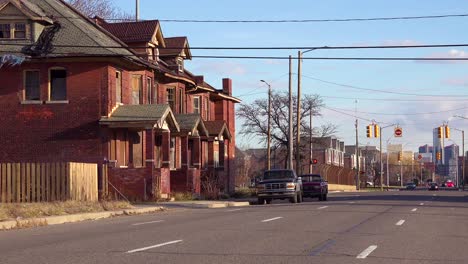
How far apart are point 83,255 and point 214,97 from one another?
4304 centimetres

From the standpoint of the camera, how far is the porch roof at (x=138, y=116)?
35.2 m

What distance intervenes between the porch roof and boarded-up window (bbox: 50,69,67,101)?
2.61 m

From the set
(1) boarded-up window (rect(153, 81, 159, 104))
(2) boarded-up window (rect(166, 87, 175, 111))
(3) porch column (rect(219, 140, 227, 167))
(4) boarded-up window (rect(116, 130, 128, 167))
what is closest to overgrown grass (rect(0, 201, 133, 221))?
(4) boarded-up window (rect(116, 130, 128, 167))

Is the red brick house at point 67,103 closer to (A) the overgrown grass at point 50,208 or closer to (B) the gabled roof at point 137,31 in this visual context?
(B) the gabled roof at point 137,31

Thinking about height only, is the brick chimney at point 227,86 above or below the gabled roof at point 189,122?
above

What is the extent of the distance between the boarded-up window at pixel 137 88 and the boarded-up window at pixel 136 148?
7.16 ft

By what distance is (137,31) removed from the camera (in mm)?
42156

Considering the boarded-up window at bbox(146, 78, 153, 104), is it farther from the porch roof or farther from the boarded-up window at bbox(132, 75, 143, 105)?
the porch roof

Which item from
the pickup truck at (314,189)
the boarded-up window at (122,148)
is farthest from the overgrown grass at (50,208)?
the pickup truck at (314,189)

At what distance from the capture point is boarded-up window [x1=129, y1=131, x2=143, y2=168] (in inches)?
1533

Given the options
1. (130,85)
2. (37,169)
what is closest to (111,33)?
(130,85)

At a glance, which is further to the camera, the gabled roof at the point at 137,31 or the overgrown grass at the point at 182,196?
the gabled roof at the point at 137,31

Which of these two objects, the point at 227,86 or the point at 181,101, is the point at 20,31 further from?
the point at 227,86

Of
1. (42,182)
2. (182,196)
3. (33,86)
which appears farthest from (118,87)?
(42,182)
